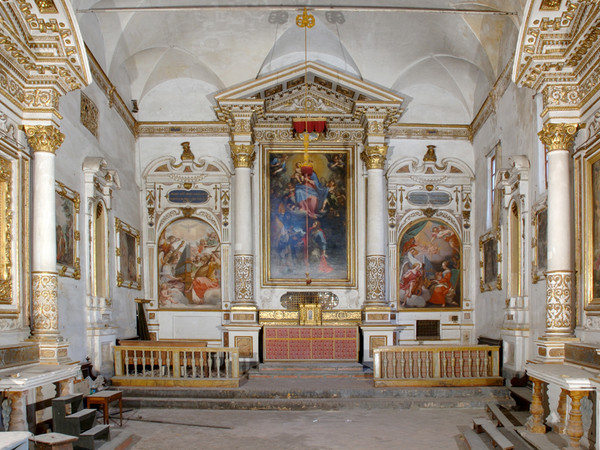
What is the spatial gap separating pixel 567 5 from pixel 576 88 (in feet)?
4.40

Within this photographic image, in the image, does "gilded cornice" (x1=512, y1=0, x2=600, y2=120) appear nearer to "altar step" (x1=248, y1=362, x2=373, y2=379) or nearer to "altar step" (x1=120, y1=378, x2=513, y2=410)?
"altar step" (x1=120, y1=378, x2=513, y2=410)

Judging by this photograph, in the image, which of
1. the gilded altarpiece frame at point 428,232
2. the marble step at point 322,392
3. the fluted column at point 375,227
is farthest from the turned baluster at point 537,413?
the gilded altarpiece frame at point 428,232

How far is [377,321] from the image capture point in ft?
51.8

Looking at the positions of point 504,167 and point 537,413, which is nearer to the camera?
point 537,413

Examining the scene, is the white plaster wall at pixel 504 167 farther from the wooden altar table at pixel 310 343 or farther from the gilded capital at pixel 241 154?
the gilded capital at pixel 241 154

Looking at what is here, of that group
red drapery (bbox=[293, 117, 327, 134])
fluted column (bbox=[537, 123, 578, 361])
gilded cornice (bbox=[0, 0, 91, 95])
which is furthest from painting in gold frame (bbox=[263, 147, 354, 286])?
fluted column (bbox=[537, 123, 578, 361])

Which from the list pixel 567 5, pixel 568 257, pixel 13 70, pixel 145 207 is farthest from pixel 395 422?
pixel 145 207

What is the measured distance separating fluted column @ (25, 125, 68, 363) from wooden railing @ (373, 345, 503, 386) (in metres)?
5.97

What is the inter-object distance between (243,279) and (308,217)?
8.49 ft

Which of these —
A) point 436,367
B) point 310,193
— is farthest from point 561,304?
point 310,193

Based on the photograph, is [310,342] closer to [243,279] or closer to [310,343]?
[310,343]

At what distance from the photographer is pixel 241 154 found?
53.1 feet

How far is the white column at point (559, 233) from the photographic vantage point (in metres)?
9.08

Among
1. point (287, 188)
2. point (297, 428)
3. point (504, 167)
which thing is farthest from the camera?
point (287, 188)
